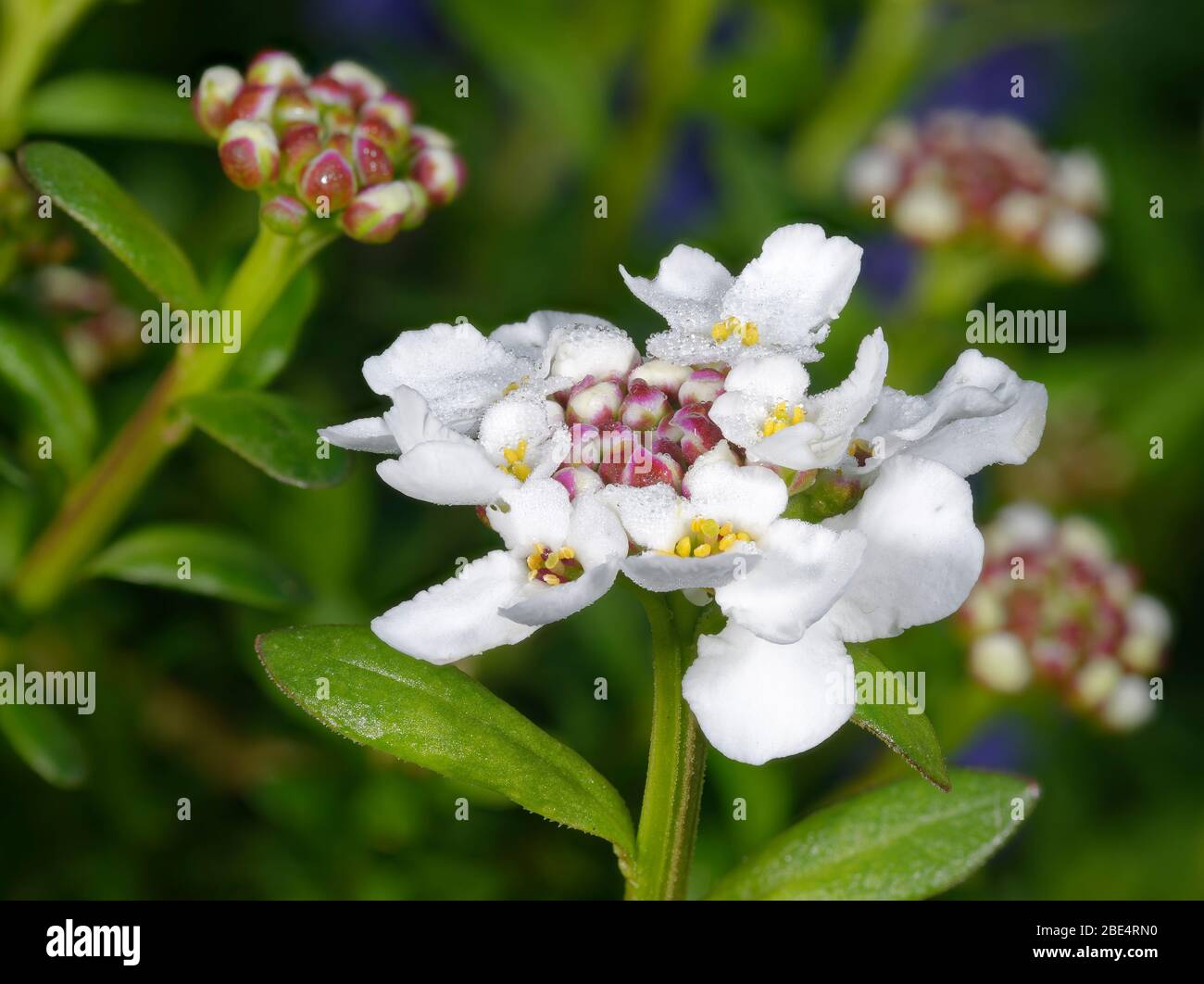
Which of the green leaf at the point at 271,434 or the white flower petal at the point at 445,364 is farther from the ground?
the white flower petal at the point at 445,364

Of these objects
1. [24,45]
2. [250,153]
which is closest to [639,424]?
[250,153]

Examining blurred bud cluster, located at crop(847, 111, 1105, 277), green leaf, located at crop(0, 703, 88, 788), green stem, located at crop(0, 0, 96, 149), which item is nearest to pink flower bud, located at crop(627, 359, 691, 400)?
green leaf, located at crop(0, 703, 88, 788)

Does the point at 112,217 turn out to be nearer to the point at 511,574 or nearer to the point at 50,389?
the point at 50,389

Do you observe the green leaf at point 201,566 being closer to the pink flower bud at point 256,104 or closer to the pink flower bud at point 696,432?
the pink flower bud at point 256,104

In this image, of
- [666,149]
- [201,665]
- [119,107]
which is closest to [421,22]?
[666,149]

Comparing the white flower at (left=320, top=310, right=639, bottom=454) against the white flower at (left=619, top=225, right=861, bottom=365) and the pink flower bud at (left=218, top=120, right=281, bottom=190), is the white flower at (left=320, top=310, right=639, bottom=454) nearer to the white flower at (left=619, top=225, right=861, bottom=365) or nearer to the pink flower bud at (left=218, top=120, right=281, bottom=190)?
the white flower at (left=619, top=225, right=861, bottom=365)

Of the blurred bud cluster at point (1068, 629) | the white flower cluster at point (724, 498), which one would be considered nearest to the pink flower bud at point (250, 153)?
the white flower cluster at point (724, 498)

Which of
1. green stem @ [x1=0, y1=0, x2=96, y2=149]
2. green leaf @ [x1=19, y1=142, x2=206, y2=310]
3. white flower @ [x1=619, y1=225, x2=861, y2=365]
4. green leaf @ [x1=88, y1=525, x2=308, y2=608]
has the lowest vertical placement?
green leaf @ [x1=88, y1=525, x2=308, y2=608]
